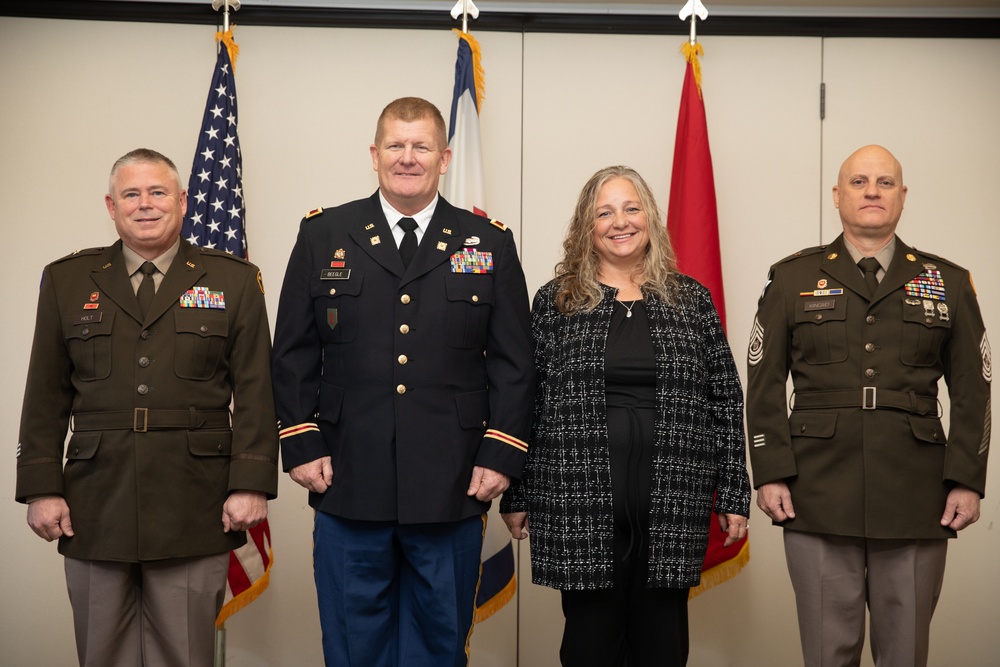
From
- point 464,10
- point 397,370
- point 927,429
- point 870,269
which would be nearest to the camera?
point 397,370

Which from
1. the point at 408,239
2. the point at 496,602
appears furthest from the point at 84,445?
the point at 496,602

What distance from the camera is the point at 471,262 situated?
2648mm

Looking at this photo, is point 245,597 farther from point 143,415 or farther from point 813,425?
point 813,425

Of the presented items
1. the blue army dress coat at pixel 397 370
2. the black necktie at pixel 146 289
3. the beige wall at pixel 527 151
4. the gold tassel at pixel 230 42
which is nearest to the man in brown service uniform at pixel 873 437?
the blue army dress coat at pixel 397 370

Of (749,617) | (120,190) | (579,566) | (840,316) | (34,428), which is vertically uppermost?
(120,190)

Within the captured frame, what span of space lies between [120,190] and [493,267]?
101 centimetres

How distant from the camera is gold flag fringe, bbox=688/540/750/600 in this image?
3730 mm

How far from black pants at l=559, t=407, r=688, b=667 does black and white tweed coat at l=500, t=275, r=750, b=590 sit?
0.03 meters

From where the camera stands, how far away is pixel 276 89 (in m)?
4.19

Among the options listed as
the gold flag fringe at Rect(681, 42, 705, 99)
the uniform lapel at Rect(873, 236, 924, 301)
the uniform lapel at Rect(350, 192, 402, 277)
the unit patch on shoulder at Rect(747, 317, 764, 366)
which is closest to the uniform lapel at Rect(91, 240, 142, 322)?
the uniform lapel at Rect(350, 192, 402, 277)

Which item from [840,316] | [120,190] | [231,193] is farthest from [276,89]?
[840,316]

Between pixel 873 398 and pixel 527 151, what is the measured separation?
199 centimetres

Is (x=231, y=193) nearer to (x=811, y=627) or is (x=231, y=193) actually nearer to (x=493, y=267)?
(x=493, y=267)

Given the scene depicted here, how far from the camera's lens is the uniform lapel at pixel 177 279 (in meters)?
2.63
